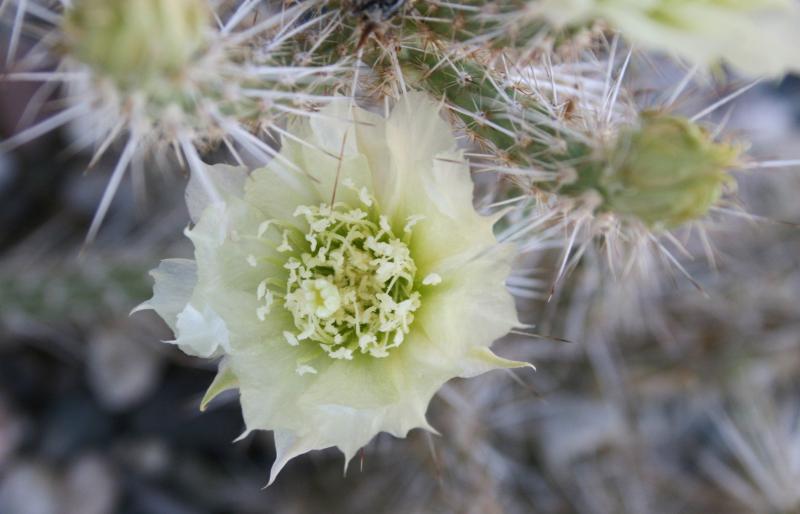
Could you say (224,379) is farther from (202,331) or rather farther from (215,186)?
(215,186)

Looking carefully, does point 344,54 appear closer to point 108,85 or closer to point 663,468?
point 108,85

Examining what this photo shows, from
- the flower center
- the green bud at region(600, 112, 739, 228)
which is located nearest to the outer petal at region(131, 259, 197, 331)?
the flower center

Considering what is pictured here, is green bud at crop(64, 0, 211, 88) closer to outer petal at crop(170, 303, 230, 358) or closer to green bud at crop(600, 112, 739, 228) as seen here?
outer petal at crop(170, 303, 230, 358)

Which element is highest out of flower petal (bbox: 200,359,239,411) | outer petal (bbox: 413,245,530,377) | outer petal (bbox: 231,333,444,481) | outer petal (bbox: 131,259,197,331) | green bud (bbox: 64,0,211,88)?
green bud (bbox: 64,0,211,88)

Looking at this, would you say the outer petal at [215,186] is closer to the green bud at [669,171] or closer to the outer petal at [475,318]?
the outer petal at [475,318]

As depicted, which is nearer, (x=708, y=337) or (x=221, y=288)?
(x=221, y=288)

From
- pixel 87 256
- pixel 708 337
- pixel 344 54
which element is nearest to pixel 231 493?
pixel 87 256

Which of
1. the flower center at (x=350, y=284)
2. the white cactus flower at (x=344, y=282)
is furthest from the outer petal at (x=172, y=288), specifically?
the flower center at (x=350, y=284)
